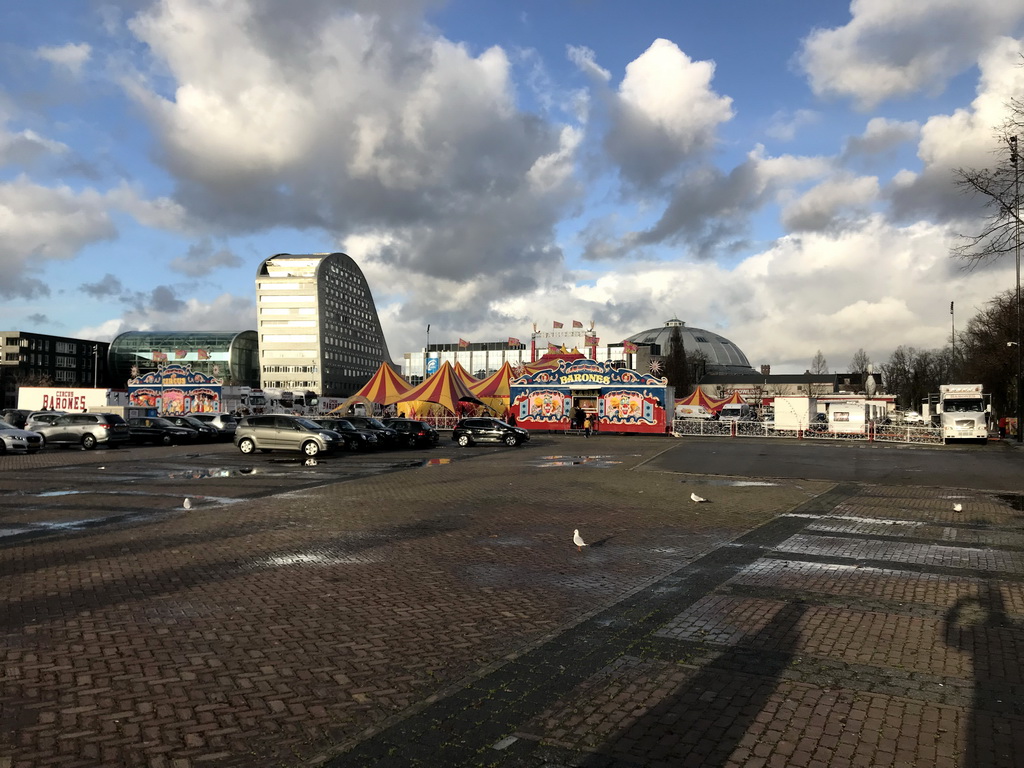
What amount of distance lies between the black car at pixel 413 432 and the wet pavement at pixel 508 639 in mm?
20934

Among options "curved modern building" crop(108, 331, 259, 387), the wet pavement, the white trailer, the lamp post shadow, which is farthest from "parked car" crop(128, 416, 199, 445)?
"curved modern building" crop(108, 331, 259, 387)

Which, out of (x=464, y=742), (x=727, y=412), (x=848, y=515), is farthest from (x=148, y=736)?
(x=727, y=412)

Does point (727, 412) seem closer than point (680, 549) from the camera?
No

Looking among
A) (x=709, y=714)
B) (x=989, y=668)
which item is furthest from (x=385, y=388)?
(x=709, y=714)

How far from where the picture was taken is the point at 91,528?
11516 millimetres

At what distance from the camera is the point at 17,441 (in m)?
27.4

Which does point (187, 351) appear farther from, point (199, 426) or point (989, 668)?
point (989, 668)

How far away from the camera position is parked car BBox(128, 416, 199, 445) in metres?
34.5

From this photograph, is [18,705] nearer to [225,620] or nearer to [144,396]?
[225,620]

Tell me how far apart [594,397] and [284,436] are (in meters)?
27.8

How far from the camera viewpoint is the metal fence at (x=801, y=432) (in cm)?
4359

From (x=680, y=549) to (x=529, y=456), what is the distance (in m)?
18.5

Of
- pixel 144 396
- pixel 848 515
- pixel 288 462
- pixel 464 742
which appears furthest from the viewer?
pixel 144 396

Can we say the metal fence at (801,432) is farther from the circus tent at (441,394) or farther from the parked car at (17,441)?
the parked car at (17,441)
